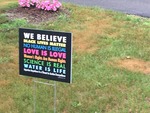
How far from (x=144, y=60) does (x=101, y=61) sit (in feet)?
2.60

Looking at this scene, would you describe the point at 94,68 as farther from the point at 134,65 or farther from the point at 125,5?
the point at 125,5

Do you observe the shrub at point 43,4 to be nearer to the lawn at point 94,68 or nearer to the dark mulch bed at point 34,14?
the dark mulch bed at point 34,14

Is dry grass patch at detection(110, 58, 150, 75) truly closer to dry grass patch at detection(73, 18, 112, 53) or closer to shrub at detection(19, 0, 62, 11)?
dry grass patch at detection(73, 18, 112, 53)

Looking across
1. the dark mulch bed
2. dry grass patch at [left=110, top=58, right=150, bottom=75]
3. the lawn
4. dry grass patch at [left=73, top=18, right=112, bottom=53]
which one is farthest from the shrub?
dry grass patch at [left=110, top=58, right=150, bottom=75]

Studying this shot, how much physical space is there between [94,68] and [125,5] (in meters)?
4.65

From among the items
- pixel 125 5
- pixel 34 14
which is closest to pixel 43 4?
pixel 34 14

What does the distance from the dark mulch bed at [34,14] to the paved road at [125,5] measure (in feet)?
4.76

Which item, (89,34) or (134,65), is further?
(89,34)

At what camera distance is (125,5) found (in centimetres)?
1107

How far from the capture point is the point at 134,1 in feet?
38.0

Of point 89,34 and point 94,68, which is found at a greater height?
point 89,34

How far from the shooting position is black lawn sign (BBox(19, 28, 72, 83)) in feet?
15.5

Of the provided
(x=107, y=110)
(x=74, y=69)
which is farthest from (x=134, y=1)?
(x=107, y=110)

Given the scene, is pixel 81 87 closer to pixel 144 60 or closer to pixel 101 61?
pixel 101 61
